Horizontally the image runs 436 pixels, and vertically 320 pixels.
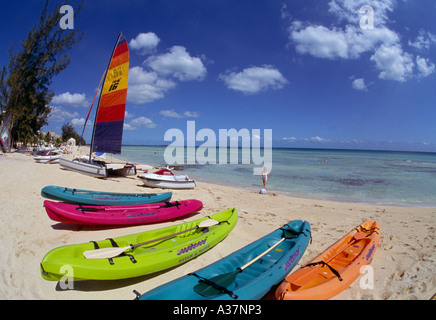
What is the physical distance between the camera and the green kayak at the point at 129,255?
3.01 metres

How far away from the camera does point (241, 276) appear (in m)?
Answer: 3.60

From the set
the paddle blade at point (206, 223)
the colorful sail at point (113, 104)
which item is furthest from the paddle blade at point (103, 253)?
the colorful sail at point (113, 104)

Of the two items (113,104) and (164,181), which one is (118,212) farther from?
(113,104)

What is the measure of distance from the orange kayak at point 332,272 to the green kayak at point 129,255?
72.1 inches

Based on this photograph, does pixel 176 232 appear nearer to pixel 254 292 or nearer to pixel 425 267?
pixel 254 292

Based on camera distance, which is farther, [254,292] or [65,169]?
[65,169]

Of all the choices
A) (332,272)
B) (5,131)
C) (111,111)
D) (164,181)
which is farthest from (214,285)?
(5,131)

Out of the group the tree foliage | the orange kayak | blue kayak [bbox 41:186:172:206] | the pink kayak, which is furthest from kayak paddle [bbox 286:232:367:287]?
the tree foliage

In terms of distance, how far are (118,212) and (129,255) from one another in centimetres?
274

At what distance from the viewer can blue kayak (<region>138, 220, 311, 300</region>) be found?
2.75 m

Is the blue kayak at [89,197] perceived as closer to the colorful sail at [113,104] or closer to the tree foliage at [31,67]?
the colorful sail at [113,104]
